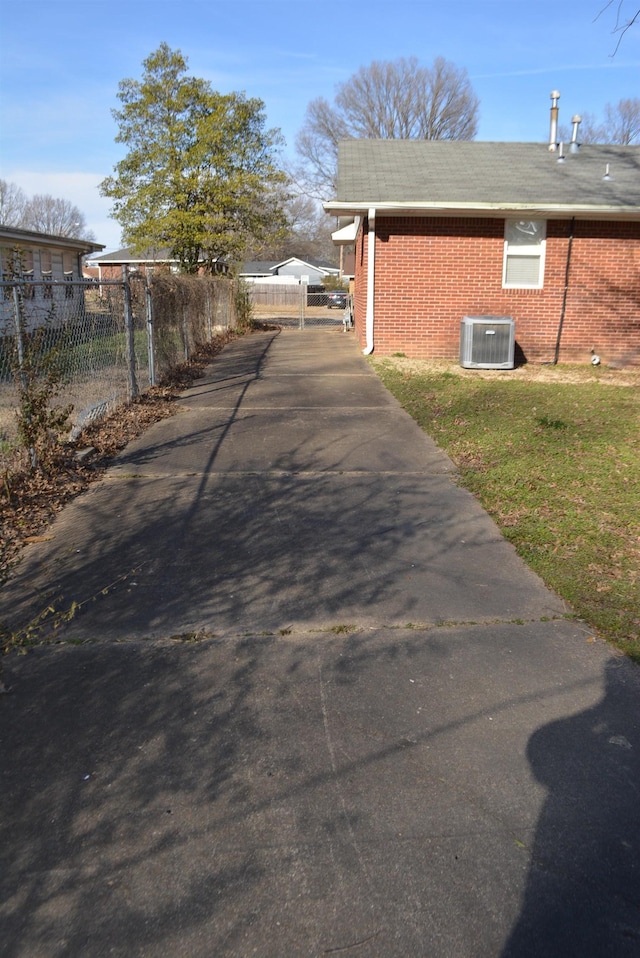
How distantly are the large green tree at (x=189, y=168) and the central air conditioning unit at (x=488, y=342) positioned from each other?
Result: 45.7 feet

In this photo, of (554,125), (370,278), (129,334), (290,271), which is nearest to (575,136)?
→ (554,125)

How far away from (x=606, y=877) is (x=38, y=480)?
5.48 metres

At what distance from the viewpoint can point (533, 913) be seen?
2.40 m

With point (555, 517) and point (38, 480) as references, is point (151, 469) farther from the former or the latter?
point (555, 517)

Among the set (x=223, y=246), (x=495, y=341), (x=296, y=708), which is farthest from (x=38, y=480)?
(x=223, y=246)

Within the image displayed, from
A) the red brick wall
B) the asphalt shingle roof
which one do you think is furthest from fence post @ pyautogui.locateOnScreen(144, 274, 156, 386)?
the red brick wall

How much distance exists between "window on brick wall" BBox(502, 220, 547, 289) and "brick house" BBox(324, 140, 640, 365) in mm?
19

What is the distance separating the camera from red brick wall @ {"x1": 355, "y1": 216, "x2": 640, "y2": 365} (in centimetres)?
1475

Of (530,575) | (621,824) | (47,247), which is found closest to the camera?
(621,824)

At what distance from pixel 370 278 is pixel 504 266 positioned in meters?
2.64

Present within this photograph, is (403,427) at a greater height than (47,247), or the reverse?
(47,247)

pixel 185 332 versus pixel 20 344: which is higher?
pixel 20 344

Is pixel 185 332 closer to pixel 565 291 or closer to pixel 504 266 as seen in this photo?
pixel 504 266

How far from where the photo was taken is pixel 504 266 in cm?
1490
